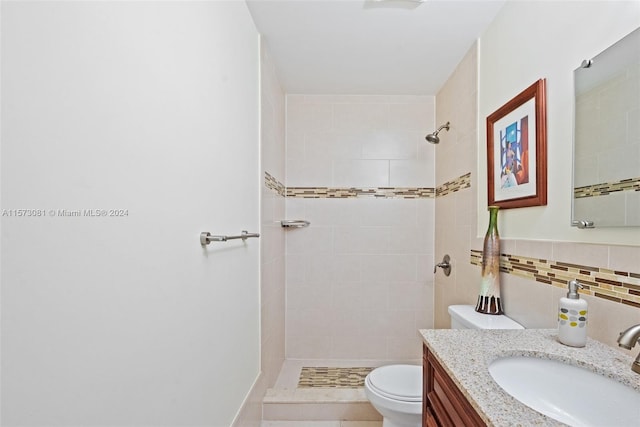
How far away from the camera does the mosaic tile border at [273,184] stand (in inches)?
79.7

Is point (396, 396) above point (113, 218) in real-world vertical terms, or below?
below

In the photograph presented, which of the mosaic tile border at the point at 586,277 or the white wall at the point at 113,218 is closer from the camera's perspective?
the white wall at the point at 113,218

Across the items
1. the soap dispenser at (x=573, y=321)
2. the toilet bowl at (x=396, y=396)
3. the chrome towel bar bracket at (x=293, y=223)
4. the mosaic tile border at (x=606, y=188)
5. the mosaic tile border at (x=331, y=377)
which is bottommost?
the mosaic tile border at (x=331, y=377)

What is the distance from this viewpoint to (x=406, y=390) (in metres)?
1.72

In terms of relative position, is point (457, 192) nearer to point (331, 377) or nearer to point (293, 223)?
point (293, 223)

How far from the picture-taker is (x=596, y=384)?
0.82 m

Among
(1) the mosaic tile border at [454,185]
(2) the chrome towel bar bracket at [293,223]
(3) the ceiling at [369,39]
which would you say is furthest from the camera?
(2) the chrome towel bar bracket at [293,223]

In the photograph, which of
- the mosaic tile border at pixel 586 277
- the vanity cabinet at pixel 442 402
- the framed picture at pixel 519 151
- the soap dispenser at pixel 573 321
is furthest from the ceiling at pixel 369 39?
the vanity cabinet at pixel 442 402

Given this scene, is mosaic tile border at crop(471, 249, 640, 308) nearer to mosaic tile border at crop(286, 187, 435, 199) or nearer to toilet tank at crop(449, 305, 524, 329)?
toilet tank at crop(449, 305, 524, 329)

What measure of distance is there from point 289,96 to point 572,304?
2.39 meters

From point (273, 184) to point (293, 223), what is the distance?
18.1 inches

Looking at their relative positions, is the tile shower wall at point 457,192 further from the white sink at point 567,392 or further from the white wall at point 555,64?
the white sink at point 567,392

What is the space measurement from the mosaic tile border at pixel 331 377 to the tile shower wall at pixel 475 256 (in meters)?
0.76

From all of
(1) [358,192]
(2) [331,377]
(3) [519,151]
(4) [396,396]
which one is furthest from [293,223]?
(3) [519,151]
